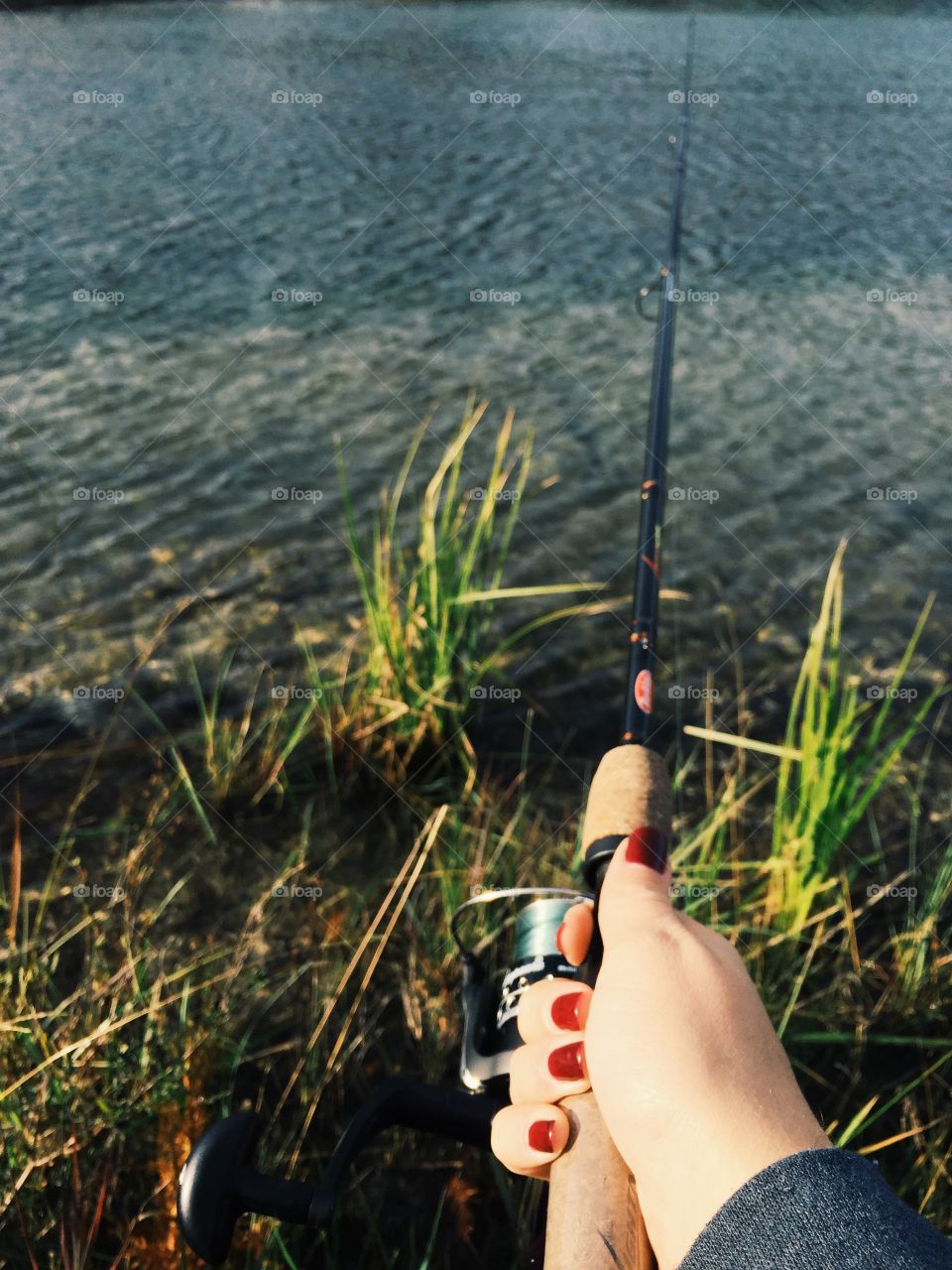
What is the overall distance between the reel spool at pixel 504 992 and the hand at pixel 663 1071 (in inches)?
6.4

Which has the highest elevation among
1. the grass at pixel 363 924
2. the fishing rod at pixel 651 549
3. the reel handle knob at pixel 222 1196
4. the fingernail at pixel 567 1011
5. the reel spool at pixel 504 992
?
the fishing rod at pixel 651 549

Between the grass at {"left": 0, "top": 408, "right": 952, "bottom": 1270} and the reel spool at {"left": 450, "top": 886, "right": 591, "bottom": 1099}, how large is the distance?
499mm

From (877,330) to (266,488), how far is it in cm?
390

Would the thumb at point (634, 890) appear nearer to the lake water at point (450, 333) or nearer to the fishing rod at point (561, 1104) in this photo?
the fishing rod at point (561, 1104)

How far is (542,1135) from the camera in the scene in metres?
1.26

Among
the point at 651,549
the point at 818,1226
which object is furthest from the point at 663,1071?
the point at 651,549

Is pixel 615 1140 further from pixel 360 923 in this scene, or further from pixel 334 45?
pixel 334 45

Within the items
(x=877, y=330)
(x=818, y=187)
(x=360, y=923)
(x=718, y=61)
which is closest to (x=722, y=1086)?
(x=360, y=923)

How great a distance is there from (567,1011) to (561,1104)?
13 centimetres

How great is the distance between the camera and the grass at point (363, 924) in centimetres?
212

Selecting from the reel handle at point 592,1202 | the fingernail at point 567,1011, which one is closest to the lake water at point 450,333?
the fingernail at point 567,1011

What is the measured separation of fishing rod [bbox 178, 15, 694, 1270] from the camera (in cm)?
112

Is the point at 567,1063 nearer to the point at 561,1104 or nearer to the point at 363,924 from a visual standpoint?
the point at 561,1104

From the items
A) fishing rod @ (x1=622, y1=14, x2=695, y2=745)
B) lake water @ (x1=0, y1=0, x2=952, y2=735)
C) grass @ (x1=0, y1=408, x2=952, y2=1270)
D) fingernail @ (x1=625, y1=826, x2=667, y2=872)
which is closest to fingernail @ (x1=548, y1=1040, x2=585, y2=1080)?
fingernail @ (x1=625, y1=826, x2=667, y2=872)
